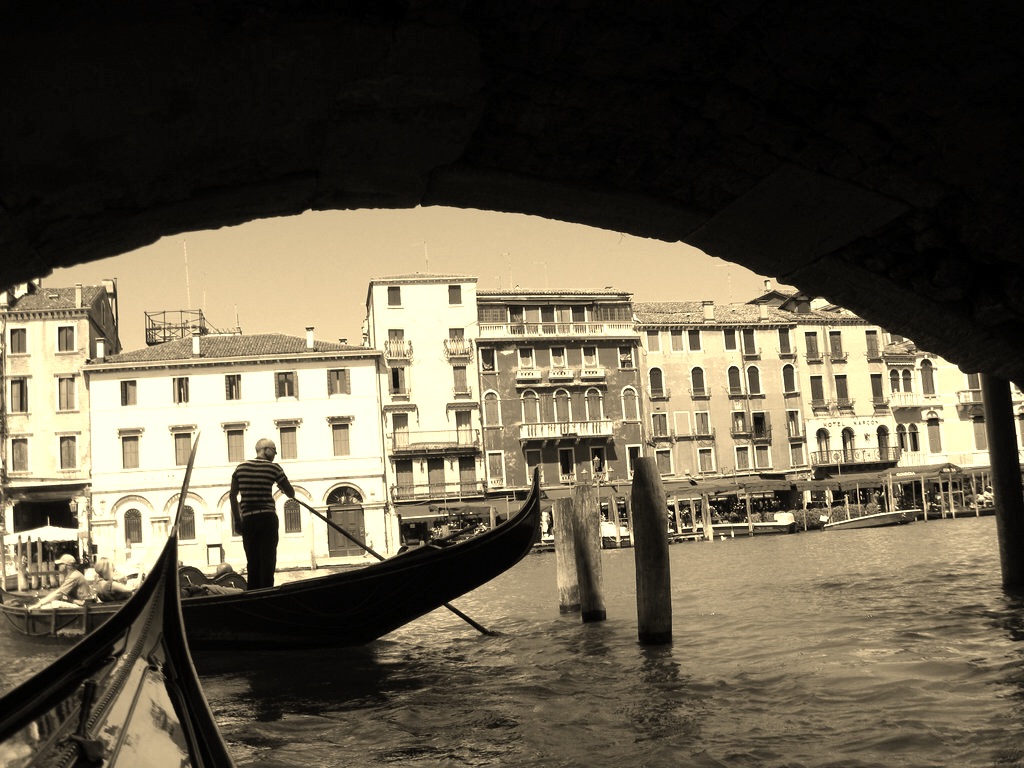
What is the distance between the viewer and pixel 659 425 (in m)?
30.7

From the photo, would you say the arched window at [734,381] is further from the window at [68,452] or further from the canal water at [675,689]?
the canal water at [675,689]

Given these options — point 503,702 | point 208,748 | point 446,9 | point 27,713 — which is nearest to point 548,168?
point 446,9

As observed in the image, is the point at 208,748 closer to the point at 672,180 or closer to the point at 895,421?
the point at 672,180

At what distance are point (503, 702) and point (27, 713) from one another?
112 inches

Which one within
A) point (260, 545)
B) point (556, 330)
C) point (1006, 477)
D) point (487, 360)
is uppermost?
point (556, 330)

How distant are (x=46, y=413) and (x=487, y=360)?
12332mm

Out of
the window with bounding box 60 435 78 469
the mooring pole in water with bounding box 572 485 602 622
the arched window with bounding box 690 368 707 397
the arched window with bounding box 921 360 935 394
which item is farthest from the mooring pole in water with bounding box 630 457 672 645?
the arched window with bounding box 921 360 935 394

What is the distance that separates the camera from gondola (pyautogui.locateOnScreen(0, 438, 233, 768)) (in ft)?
6.87

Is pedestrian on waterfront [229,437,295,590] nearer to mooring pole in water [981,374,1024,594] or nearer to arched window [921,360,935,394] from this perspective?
mooring pole in water [981,374,1024,594]

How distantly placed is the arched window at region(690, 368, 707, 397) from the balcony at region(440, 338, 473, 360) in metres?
7.28

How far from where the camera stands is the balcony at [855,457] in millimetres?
31328

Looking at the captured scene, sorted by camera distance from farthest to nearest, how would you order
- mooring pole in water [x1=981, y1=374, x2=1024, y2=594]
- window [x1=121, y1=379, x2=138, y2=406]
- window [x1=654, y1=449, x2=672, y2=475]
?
window [x1=654, y1=449, x2=672, y2=475]
window [x1=121, y1=379, x2=138, y2=406]
mooring pole in water [x1=981, y1=374, x2=1024, y2=594]

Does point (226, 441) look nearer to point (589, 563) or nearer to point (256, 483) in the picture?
point (589, 563)

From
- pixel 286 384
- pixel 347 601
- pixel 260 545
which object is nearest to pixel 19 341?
pixel 286 384
